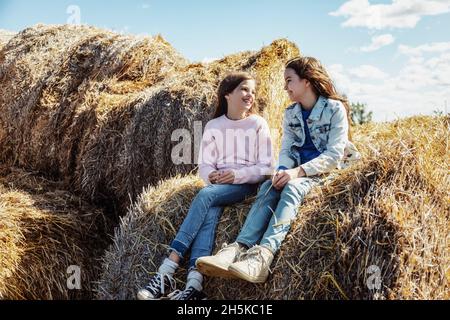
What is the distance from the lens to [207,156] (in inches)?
154

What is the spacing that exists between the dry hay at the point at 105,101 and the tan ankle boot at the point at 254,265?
1597 millimetres

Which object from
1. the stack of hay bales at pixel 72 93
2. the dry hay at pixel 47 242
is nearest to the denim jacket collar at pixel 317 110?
the stack of hay bales at pixel 72 93

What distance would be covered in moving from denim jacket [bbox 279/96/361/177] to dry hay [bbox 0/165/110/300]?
1.77 metres

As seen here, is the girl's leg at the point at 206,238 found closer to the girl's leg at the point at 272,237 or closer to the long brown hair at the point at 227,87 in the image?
the girl's leg at the point at 272,237

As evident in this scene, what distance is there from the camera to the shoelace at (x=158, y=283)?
318 cm

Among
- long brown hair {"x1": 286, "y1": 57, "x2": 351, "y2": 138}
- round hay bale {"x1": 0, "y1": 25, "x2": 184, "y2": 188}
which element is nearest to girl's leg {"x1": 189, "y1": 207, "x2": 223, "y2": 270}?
long brown hair {"x1": 286, "y1": 57, "x2": 351, "y2": 138}

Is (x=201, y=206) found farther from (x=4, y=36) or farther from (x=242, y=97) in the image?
(x=4, y=36)

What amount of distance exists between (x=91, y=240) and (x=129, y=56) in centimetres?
190

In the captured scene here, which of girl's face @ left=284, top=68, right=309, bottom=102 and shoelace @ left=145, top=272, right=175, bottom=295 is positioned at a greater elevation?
girl's face @ left=284, top=68, right=309, bottom=102

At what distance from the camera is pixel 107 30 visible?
21.3ft

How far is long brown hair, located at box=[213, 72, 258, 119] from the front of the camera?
3.99m

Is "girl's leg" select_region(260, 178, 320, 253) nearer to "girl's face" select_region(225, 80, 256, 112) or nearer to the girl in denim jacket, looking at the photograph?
the girl in denim jacket
